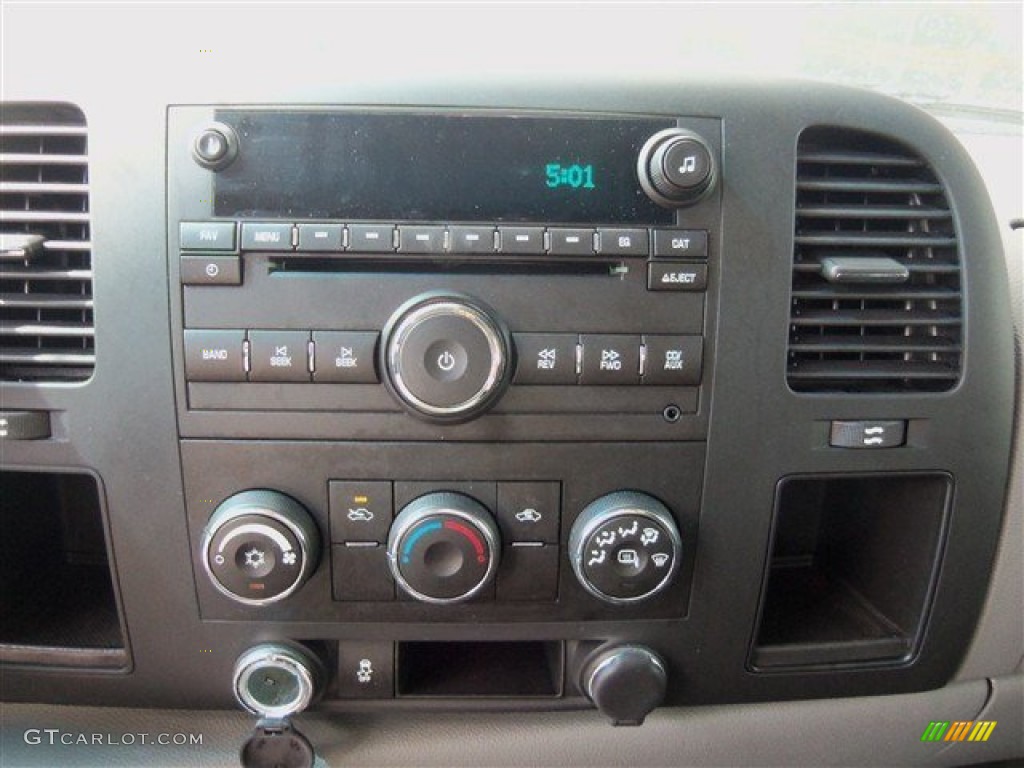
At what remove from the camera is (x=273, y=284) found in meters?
0.72

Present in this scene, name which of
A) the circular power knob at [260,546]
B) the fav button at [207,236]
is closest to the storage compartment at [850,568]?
the circular power knob at [260,546]

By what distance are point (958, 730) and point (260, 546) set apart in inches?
35.2

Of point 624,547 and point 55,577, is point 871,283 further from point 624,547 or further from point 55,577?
point 55,577

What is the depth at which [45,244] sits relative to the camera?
0.74 meters

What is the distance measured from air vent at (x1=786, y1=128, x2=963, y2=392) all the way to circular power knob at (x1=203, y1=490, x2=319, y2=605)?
524mm

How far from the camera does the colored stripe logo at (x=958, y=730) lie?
0.96m

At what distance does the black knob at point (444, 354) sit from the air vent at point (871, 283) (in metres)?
0.32

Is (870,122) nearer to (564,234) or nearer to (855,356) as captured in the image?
(855,356)

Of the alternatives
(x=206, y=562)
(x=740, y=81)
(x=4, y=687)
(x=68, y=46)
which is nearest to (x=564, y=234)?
(x=740, y=81)

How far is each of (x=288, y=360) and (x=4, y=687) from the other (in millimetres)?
519

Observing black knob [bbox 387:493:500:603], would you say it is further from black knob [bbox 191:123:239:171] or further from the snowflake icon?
black knob [bbox 191:123:239:171]

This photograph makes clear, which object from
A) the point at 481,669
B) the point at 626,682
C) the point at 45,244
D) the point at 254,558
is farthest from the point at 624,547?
the point at 45,244

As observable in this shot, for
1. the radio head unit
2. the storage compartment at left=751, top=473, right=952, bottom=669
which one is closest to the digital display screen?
the radio head unit

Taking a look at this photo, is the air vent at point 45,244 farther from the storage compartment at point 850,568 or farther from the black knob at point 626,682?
the storage compartment at point 850,568
